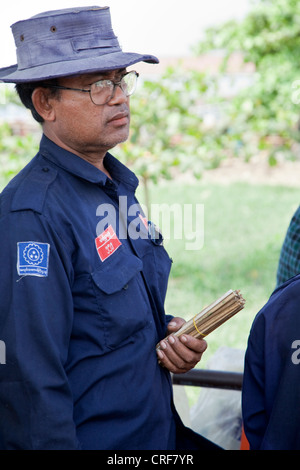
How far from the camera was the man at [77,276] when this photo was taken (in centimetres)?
159

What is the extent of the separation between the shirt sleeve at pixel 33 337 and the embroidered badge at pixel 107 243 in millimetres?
167

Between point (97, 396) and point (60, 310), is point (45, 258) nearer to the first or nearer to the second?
point (60, 310)

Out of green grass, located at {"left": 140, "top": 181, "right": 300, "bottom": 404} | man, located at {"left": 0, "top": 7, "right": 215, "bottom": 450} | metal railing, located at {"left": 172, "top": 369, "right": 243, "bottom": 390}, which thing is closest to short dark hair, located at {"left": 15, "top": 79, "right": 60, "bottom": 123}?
man, located at {"left": 0, "top": 7, "right": 215, "bottom": 450}

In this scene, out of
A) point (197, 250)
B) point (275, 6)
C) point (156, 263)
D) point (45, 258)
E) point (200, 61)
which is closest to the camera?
point (45, 258)

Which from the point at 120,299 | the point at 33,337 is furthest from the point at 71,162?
the point at 33,337

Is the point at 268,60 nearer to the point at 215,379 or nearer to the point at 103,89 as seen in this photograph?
the point at 215,379

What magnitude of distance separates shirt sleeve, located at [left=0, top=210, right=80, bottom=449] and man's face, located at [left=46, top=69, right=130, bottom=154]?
355 mm

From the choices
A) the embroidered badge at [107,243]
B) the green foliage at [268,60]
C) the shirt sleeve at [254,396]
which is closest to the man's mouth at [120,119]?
the embroidered badge at [107,243]

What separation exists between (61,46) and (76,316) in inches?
32.9

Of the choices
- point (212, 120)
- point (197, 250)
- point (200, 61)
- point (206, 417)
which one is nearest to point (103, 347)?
point (206, 417)

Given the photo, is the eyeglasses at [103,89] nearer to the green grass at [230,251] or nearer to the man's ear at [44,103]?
the man's ear at [44,103]

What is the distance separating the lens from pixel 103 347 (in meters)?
1.74

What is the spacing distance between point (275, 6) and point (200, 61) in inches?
139

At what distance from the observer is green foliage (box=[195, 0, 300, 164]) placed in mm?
7898
